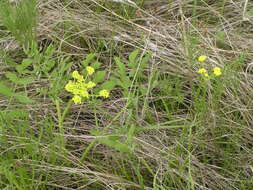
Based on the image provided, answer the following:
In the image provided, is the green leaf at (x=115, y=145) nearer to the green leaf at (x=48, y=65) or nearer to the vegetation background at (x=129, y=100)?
the vegetation background at (x=129, y=100)

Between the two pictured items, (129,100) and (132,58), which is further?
(132,58)

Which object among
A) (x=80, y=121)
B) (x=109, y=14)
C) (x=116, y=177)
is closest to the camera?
(x=116, y=177)

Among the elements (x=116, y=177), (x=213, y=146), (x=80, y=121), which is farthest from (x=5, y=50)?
(x=213, y=146)

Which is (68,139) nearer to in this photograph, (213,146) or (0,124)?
(0,124)

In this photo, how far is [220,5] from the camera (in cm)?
228

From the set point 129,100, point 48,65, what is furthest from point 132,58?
point 48,65

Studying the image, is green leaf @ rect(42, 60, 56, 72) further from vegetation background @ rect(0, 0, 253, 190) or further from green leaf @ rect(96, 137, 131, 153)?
green leaf @ rect(96, 137, 131, 153)

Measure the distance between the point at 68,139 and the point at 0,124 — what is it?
0.89 ft

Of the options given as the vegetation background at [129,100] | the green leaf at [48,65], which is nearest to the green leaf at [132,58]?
the vegetation background at [129,100]

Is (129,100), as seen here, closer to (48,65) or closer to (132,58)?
(132,58)

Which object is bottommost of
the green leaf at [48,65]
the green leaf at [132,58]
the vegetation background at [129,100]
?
the vegetation background at [129,100]

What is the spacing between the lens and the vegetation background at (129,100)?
1462 mm

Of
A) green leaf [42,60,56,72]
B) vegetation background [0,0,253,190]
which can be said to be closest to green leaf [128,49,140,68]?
vegetation background [0,0,253,190]

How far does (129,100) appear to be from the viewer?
148cm
